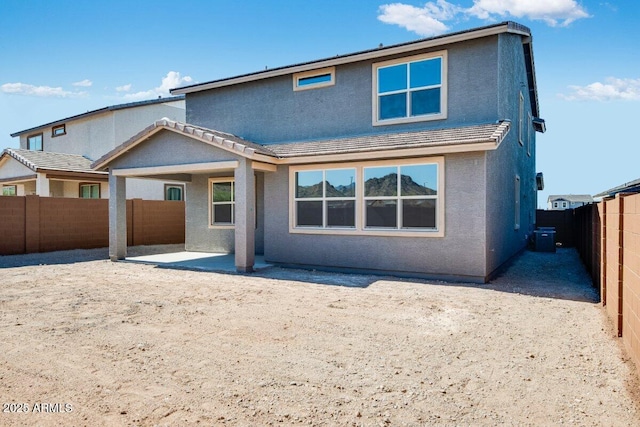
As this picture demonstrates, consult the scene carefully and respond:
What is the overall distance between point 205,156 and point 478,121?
7505 mm

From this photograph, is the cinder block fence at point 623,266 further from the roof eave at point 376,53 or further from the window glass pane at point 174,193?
the window glass pane at point 174,193

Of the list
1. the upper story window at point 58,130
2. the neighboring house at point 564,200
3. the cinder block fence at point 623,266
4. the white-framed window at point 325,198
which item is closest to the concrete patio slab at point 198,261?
the white-framed window at point 325,198

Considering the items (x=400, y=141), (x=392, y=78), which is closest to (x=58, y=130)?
(x=392, y=78)

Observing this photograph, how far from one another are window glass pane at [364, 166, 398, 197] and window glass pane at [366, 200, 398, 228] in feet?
0.73

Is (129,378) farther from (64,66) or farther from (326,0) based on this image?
(64,66)

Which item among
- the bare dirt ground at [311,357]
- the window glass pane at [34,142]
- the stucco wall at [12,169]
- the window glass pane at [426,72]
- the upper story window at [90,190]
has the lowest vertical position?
the bare dirt ground at [311,357]

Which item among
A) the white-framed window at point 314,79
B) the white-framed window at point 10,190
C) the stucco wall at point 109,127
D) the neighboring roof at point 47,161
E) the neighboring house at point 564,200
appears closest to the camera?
the white-framed window at point 314,79

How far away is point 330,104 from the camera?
40.7 ft

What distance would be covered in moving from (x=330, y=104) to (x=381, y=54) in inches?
84.2

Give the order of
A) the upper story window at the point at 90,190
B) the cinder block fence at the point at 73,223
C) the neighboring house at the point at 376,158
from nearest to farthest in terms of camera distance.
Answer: the neighboring house at the point at 376,158 < the cinder block fence at the point at 73,223 < the upper story window at the point at 90,190

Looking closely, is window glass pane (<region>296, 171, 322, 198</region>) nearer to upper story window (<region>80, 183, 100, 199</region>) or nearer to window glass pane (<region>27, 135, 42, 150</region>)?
upper story window (<region>80, 183, 100, 199</region>)

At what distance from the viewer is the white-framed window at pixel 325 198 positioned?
1107cm

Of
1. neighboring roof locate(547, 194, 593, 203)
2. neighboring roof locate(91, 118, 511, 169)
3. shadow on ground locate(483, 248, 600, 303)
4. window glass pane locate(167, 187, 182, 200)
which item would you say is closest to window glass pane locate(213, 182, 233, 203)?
neighboring roof locate(91, 118, 511, 169)

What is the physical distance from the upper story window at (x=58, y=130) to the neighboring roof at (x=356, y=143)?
15.3 meters
